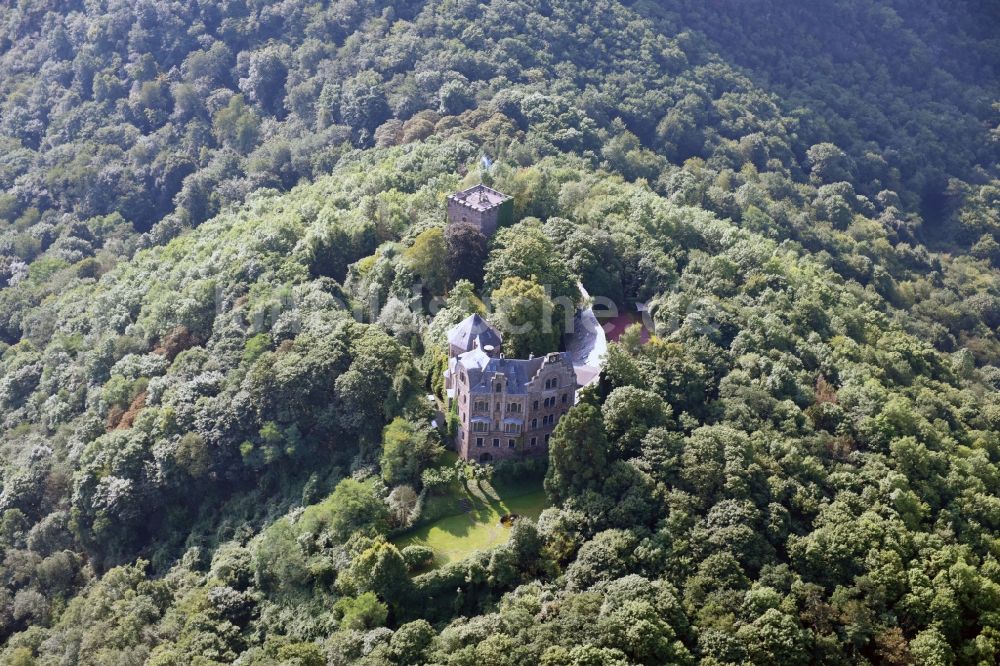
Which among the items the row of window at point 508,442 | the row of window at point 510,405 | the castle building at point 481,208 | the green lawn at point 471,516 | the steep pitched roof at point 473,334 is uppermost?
the castle building at point 481,208

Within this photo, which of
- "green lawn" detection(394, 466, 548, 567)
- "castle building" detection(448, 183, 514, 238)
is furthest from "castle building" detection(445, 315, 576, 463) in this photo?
"castle building" detection(448, 183, 514, 238)

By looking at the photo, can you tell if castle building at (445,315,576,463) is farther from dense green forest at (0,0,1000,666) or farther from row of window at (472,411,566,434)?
dense green forest at (0,0,1000,666)

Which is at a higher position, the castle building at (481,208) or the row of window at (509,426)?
the castle building at (481,208)

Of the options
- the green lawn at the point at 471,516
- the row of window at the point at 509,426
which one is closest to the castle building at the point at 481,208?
the row of window at the point at 509,426

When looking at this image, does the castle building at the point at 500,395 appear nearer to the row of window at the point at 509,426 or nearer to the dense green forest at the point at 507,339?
the row of window at the point at 509,426

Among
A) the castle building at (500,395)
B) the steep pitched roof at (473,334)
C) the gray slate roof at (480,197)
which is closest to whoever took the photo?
the castle building at (500,395)

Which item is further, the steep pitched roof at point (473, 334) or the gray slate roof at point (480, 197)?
the gray slate roof at point (480, 197)

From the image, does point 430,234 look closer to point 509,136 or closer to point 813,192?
point 509,136
